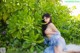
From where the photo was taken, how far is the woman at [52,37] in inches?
274

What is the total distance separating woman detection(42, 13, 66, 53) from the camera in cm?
696

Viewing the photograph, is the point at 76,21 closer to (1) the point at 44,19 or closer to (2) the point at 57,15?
(2) the point at 57,15

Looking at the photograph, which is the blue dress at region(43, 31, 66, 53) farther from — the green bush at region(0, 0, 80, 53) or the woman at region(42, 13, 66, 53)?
the green bush at region(0, 0, 80, 53)

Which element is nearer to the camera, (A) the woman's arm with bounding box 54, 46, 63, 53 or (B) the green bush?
(A) the woman's arm with bounding box 54, 46, 63, 53

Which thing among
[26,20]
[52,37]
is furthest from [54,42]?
[26,20]

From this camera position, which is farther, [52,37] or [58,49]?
[52,37]

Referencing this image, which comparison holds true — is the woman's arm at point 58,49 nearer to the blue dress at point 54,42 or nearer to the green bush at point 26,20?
the blue dress at point 54,42

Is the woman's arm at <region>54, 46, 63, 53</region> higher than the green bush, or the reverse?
the green bush

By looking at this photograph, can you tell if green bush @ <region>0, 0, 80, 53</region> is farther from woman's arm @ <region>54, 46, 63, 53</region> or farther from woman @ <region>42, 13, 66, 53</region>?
woman's arm @ <region>54, 46, 63, 53</region>

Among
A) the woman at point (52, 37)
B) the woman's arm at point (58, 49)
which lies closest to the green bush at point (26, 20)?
the woman at point (52, 37)

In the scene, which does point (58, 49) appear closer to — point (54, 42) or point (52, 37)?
point (54, 42)

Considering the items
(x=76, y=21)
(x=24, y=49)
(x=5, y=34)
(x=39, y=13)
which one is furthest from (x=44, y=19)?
(x=76, y=21)

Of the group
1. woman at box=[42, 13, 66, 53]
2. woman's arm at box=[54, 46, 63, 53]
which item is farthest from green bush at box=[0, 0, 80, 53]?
woman's arm at box=[54, 46, 63, 53]

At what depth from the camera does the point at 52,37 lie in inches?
279
